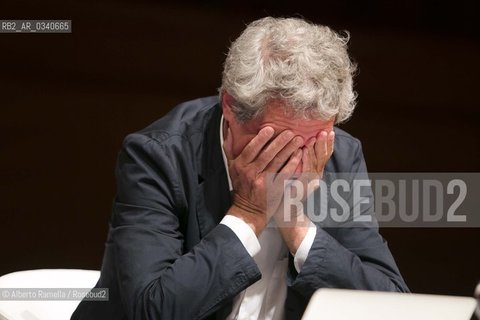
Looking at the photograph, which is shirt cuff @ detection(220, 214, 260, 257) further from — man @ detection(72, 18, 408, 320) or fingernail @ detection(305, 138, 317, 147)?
fingernail @ detection(305, 138, 317, 147)

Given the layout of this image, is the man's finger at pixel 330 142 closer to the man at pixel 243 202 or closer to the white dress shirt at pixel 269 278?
the man at pixel 243 202

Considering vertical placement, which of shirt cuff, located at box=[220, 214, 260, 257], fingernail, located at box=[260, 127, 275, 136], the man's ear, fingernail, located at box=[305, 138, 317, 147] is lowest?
shirt cuff, located at box=[220, 214, 260, 257]

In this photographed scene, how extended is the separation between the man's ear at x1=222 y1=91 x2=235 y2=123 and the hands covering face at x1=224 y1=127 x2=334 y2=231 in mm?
40

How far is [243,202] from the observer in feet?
6.24

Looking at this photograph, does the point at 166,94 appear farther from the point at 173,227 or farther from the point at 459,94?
the point at 173,227

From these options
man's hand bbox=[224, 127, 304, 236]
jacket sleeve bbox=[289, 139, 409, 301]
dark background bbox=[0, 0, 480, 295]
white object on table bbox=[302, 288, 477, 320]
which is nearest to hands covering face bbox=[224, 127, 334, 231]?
man's hand bbox=[224, 127, 304, 236]

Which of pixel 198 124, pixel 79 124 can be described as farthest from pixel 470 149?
pixel 198 124

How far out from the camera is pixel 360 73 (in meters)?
3.54

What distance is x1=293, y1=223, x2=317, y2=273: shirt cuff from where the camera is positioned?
191cm

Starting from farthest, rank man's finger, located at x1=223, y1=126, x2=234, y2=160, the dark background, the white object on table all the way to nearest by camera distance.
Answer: the dark background, man's finger, located at x1=223, y1=126, x2=234, y2=160, the white object on table

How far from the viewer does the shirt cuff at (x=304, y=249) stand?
1912 mm

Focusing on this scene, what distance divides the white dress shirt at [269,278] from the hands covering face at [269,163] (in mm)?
63

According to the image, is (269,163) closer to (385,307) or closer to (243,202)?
(243,202)

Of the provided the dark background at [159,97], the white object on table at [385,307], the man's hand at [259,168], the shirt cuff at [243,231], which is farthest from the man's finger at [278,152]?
the dark background at [159,97]
